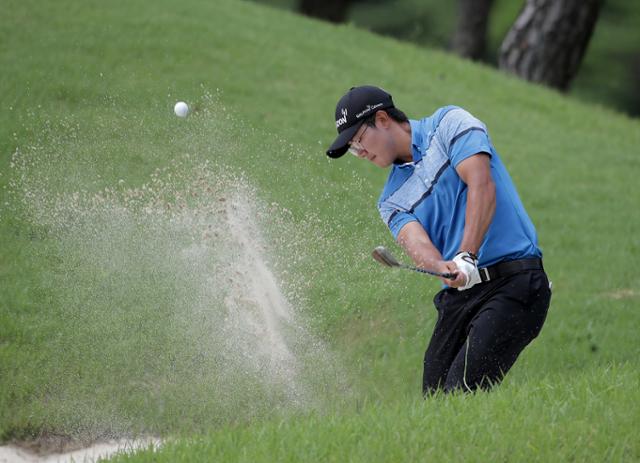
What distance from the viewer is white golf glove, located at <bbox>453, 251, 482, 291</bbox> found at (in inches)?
181

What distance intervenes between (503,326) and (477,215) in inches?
23.7

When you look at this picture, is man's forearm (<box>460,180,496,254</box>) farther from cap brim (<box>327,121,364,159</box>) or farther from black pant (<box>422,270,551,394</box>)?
cap brim (<box>327,121,364,159</box>)

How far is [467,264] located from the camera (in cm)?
459

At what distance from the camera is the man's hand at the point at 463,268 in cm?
459

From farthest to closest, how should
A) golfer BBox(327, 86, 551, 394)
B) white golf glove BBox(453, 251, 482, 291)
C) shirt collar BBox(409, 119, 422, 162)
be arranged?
shirt collar BBox(409, 119, 422, 162) < golfer BBox(327, 86, 551, 394) < white golf glove BBox(453, 251, 482, 291)

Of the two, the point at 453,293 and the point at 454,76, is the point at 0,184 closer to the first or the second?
the point at 453,293

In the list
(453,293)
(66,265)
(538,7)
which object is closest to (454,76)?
(538,7)

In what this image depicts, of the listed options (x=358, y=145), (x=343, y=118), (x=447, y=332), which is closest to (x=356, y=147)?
(x=358, y=145)

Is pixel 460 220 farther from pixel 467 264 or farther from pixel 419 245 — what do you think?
pixel 467 264

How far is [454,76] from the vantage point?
46.0 feet

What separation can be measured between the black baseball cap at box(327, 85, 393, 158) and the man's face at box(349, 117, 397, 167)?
0.04 metres

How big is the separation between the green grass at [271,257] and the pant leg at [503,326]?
0.17 metres

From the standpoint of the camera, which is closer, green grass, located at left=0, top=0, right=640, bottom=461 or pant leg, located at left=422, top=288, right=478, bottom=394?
green grass, located at left=0, top=0, right=640, bottom=461

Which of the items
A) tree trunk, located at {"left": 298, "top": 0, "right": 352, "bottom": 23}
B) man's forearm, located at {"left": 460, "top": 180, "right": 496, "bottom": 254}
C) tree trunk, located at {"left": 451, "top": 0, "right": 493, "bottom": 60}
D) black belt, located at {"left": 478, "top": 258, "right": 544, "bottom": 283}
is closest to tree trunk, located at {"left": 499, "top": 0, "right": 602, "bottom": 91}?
tree trunk, located at {"left": 451, "top": 0, "right": 493, "bottom": 60}
